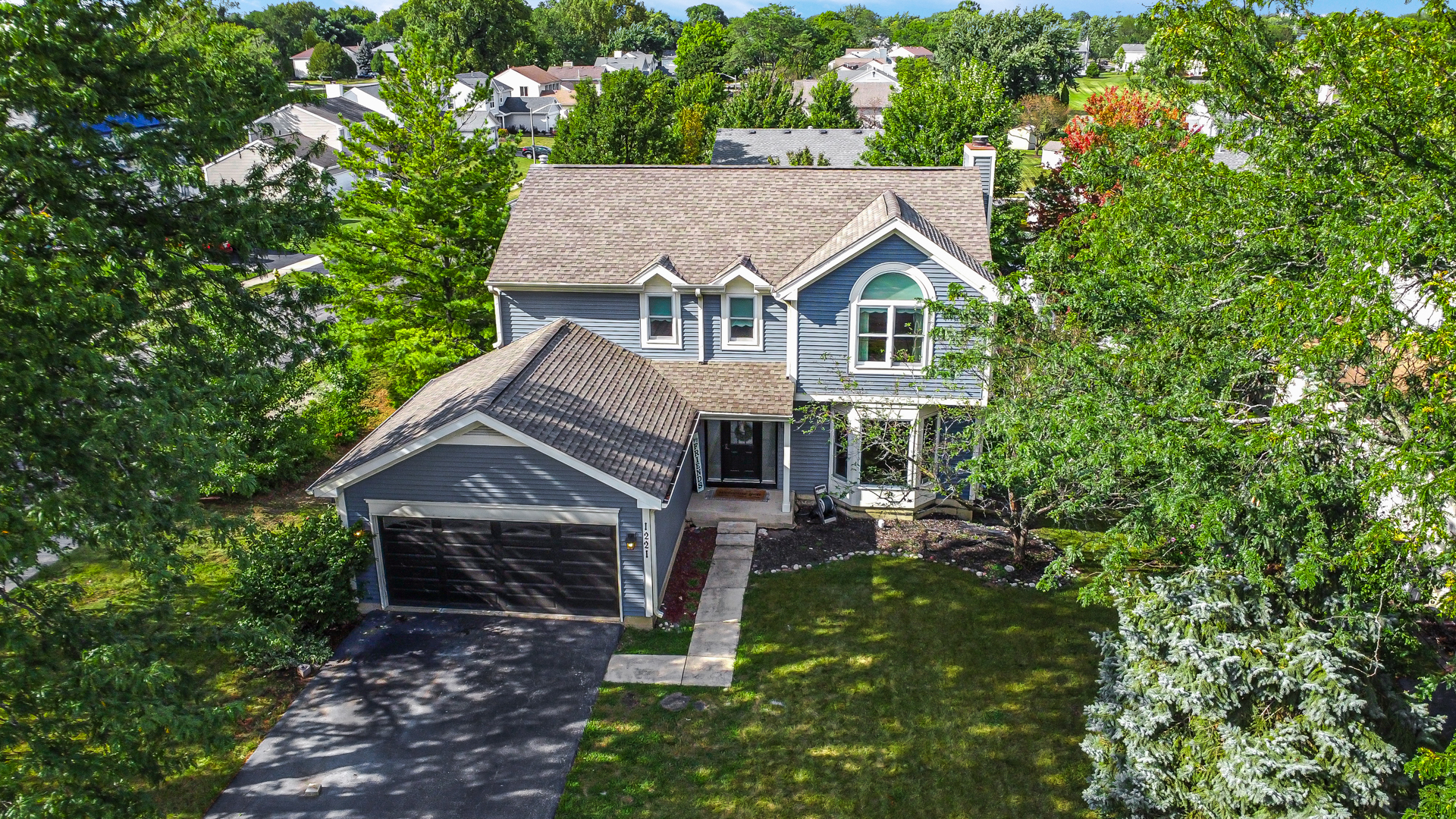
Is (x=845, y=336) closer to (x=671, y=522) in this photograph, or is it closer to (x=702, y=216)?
(x=702, y=216)

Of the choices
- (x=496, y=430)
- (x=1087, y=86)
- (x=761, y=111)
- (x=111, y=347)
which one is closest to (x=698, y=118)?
(x=761, y=111)

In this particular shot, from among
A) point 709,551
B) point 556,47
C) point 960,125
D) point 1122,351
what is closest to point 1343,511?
point 1122,351

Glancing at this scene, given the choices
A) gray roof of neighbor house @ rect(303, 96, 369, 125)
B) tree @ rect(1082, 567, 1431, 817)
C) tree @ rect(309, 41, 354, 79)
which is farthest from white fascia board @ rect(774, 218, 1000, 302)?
tree @ rect(309, 41, 354, 79)

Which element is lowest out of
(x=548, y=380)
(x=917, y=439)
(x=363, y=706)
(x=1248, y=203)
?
(x=363, y=706)

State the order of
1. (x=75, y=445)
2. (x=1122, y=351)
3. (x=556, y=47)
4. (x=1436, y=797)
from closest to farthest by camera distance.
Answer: (x=1436, y=797)
(x=75, y=445)
(x=1122, y=351)
(x=556, y=47)

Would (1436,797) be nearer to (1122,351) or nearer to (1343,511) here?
(1343,511)

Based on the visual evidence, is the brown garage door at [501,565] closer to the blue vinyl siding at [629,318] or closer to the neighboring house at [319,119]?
the blue vinyl siding at [629,318]

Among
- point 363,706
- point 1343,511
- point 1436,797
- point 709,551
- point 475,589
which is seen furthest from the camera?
point 709,551

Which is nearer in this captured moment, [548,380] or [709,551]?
[548,380]
